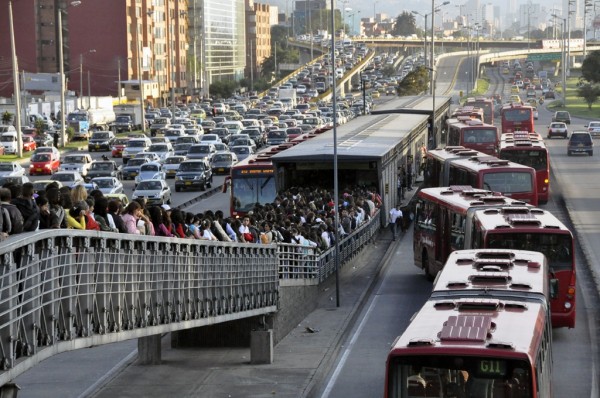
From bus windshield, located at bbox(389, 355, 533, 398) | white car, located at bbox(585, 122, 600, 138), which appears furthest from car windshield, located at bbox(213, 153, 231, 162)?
bus windshield, located at bbox(389, 355, 533, 398)

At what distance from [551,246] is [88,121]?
78371mm

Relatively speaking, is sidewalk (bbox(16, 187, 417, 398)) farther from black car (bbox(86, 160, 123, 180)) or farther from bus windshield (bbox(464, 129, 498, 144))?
bus windshield (bbox(464, 129, 498, 144))

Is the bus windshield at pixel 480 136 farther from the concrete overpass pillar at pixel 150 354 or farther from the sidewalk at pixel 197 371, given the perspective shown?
the concrete overpass pillar at pixel 150 354

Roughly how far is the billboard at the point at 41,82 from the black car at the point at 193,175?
271 feet

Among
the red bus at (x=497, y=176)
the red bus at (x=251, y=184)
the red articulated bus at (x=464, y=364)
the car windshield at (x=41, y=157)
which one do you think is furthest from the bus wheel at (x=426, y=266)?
the car windshield at (x=41, y=157)

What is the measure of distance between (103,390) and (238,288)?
3.32 m

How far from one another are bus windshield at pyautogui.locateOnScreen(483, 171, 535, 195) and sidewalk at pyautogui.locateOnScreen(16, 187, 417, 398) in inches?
544

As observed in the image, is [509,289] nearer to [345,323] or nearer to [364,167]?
[345,323]

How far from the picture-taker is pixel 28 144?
82.7 meters

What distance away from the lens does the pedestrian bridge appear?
527 inches

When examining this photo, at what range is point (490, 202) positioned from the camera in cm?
3045

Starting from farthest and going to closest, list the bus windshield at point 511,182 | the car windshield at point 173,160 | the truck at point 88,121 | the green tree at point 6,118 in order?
1. the green tree at point 6,118
2. the truck at point 88,121
3. the car windshield at point 173,160
4. the bus windshield at point 511,182

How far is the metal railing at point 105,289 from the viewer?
13336mm

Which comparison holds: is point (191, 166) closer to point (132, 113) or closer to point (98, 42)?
point (132, 113)
